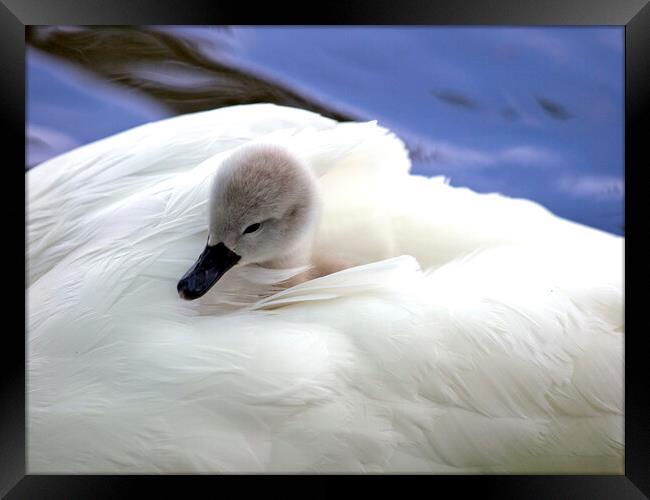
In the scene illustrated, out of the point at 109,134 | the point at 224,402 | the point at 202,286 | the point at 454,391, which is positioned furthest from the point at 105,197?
the point at 454,391

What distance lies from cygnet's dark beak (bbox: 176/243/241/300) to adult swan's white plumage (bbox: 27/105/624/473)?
54 mm

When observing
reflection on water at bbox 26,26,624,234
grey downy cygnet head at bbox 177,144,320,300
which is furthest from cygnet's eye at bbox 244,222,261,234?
reflection on water at bbox 26,26,624,234

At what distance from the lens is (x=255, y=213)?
0.93m

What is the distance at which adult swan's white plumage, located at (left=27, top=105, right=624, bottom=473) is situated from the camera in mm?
898

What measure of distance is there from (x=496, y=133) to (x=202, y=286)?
21.4 inches

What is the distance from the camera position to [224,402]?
35.2 inches

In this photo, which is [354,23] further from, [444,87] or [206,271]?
[206,271]

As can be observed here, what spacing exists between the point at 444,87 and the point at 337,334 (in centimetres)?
45

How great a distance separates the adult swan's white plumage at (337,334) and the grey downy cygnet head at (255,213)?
6 cm

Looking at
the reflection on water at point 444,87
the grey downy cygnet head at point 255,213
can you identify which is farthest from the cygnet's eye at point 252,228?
the reflection on water at point 444,87

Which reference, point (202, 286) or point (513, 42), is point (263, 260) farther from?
point (513, 42)

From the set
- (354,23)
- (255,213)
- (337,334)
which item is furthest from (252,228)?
(354,23)

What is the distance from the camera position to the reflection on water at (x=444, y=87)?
3.37 feet

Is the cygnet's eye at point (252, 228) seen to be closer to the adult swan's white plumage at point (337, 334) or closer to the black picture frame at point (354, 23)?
the adult swan's white plumage at point (337, 334)
